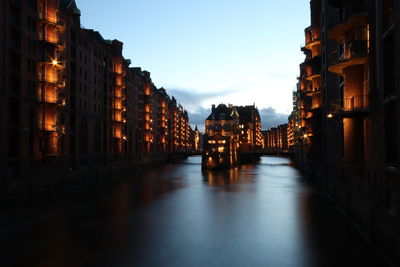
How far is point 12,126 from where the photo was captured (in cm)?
4903

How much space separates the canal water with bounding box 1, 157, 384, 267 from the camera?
20.1m

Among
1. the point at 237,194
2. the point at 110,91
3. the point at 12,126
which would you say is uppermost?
the point at 110,91

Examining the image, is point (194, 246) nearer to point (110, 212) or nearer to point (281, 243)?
point (281, 243)

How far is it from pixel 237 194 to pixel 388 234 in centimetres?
3190

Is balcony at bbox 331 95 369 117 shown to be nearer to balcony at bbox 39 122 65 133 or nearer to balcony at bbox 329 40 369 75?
balcony at bbox 329 40 369 75

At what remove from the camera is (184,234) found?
26500 mm

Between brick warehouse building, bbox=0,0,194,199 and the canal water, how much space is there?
1208 cm

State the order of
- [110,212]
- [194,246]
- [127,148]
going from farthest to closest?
1. [127,148]
2. [110,212]
3. [194,246]

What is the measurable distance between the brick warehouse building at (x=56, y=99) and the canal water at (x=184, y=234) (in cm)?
1208

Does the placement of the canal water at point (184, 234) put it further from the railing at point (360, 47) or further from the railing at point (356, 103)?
the railing at point (360, 47)

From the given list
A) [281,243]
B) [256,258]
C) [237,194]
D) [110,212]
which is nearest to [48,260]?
[256,258]

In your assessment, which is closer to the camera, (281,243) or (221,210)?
(281,243)

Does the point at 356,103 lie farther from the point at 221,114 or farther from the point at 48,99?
the point at 221,114

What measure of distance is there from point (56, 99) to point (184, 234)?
4085 cm
